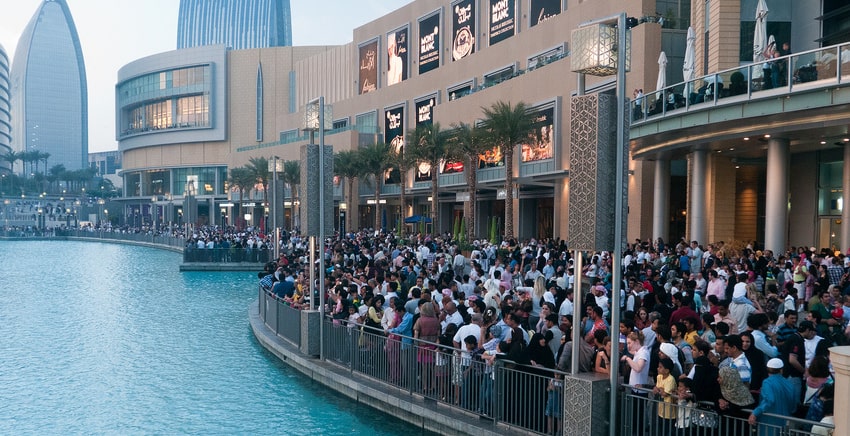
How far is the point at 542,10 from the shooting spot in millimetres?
45625

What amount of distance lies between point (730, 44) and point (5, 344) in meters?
26.1

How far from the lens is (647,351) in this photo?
841cm

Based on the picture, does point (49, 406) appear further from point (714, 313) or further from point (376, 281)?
point (714, 313)

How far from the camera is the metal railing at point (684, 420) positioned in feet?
22.5

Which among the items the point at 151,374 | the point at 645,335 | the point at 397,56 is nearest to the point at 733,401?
the point at 645,335

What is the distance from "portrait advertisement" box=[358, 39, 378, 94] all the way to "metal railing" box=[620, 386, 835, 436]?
63124 mm

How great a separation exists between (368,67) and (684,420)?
219 ft

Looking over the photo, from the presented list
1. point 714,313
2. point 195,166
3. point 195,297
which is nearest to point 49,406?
point 714,313

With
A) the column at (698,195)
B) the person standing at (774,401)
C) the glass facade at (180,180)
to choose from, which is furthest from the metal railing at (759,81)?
the glass facade at (180,180)

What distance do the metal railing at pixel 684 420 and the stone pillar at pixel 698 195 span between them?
2013cm

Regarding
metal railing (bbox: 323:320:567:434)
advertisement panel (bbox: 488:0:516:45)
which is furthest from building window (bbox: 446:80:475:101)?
metal railing (bbox: 323:320:567:434)

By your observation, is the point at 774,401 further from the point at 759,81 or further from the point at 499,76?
the point at 499,76

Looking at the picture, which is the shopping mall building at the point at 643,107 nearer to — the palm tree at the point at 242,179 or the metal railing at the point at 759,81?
the metal railing at the point at 759,81

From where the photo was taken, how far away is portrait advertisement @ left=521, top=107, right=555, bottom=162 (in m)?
38.1
